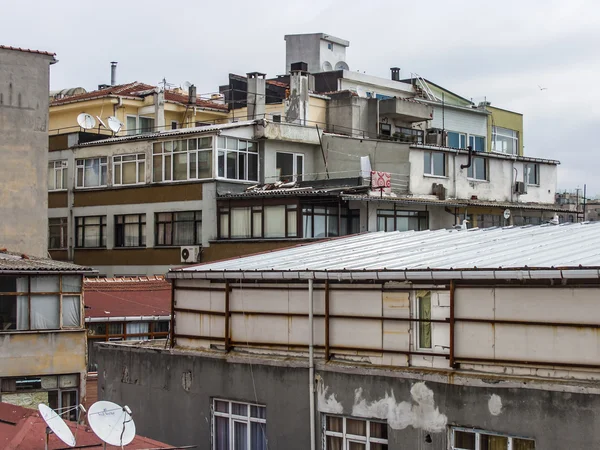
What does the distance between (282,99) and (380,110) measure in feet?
20.0

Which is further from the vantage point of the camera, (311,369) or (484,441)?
(311,369)

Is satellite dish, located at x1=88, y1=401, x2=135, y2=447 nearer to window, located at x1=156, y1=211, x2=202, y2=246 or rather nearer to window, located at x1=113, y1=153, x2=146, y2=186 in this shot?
window, located at x1=156, y1=211, x2=202, y2=246

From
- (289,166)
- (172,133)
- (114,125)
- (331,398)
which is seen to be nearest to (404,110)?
(289,166)

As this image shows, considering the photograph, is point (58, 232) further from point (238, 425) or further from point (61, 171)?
point (238, 425)

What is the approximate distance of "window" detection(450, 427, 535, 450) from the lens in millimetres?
16656

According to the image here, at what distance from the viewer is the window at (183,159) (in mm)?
44344

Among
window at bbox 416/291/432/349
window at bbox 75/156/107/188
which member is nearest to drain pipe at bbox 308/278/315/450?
window at bbox 416/291/432/349

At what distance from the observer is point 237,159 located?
1766 inches

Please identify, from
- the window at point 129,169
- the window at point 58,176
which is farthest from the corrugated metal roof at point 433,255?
the window at point 58,176

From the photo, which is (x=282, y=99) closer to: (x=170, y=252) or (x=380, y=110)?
(x=380, y=110)

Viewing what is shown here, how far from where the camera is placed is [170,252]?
4575 cm

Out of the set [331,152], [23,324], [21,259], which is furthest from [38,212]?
[331,152]

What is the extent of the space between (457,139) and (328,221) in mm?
23844

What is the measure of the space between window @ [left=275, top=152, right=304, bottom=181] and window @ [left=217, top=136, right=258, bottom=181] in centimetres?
124
